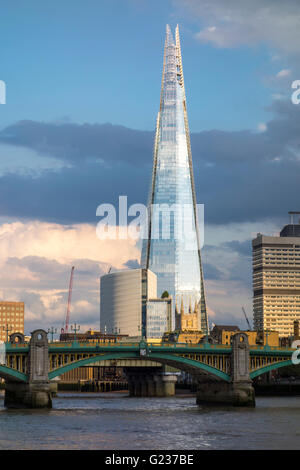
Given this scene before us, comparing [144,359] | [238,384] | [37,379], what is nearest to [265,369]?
[238,384]

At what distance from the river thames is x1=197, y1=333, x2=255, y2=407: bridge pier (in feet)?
26.2

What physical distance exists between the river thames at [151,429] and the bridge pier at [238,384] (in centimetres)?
797

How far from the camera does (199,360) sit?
5684 inches

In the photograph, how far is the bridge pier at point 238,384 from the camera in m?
142

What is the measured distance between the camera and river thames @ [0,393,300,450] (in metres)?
84.9

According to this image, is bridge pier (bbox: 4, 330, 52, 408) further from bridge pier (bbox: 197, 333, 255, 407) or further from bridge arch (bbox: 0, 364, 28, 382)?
bridge pier (bbox: 197, 333, 255, 407)

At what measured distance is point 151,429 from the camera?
10119 cm

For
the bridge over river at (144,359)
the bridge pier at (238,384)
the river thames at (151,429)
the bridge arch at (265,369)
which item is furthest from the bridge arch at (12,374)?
the bridge arch at (265,369)

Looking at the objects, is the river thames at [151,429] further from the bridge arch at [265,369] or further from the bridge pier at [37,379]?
the bridge arch at [265,369]

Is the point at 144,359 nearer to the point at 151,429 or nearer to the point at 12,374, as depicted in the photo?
the point at 12,374

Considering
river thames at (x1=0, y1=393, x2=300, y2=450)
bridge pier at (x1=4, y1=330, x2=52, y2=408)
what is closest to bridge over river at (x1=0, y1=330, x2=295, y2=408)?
bridge pier at (x1=4, y1=330, x2=52, y2=408)
